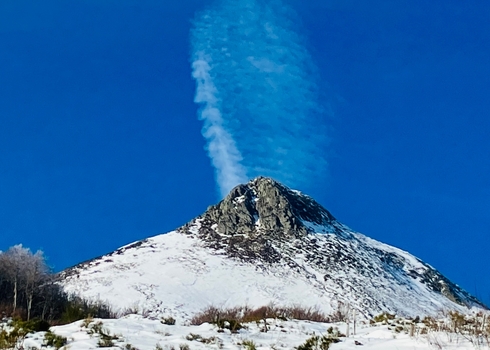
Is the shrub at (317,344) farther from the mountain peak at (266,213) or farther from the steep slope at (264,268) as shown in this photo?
the mountain peak at (266,213)

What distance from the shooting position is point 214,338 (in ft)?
38.9

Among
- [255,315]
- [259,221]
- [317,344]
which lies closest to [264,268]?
[259,221]

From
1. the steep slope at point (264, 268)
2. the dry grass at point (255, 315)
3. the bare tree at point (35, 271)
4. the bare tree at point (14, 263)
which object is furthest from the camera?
the steep slope at point (264, 268)

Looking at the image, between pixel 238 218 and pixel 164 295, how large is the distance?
1461 inches

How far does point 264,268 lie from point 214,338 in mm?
66504

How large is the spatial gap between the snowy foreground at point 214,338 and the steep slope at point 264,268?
40.7 meters

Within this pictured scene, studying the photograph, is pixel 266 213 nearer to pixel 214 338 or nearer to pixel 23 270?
pixel 23 270

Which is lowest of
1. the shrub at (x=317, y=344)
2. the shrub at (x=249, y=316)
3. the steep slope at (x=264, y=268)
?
the shrub at (x=317, y=344)

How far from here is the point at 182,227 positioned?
100250 mm

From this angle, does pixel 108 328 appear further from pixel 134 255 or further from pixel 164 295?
pixel 134 255

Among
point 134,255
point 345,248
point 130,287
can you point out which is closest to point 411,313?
point 345,248

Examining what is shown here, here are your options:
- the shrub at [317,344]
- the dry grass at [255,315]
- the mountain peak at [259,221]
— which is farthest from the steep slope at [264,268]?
the shrub at [317,344]

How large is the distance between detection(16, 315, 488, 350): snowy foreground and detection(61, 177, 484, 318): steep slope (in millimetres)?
40660

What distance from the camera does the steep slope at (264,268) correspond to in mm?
64812
